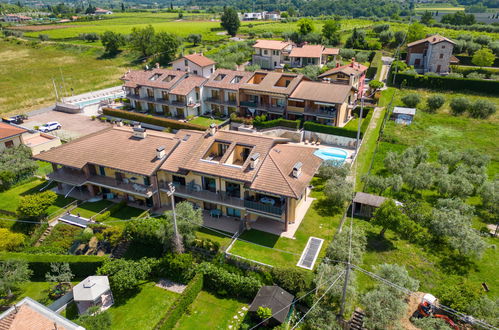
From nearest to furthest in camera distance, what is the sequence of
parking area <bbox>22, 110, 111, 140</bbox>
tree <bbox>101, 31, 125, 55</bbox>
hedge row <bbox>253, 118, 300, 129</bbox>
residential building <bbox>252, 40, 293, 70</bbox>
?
hedge row <bbox>253, 118, 300, 129</bbox> < parking area <bbox>22, 110, 111, 140</bbox> < residential building <bbox>252, 40, 293, 70</bbox> < tree <bbox>101, 31, 125, 55</bbox>

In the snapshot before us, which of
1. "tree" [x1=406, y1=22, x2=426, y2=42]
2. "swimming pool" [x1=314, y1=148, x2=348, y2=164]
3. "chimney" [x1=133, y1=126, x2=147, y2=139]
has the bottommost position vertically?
"swimming pool" [x1=314, y1=148, x2=348, y2=164]

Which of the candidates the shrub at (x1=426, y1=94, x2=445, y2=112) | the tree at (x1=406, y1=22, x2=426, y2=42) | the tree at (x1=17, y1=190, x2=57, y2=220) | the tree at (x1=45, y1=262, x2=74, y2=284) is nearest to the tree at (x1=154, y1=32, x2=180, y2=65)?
the tree at (x1=406, y1=22, x2=426, y2=42)

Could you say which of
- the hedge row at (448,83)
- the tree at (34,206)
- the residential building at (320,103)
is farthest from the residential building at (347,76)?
the tree at (34,206)

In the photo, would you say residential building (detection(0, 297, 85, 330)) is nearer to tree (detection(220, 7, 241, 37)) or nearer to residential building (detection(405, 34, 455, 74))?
residential building (detection(405, 34, 455, 74))

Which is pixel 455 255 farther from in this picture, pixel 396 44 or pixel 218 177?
pixel 396 44

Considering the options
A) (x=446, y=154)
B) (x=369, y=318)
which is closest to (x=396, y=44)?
(x=446, y=154)

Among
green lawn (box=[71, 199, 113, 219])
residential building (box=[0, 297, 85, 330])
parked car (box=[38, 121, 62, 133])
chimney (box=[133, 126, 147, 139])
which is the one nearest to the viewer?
residential building (box=[0, 297, 85, 330])

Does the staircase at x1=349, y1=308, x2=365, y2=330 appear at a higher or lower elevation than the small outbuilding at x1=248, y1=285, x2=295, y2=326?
lower
